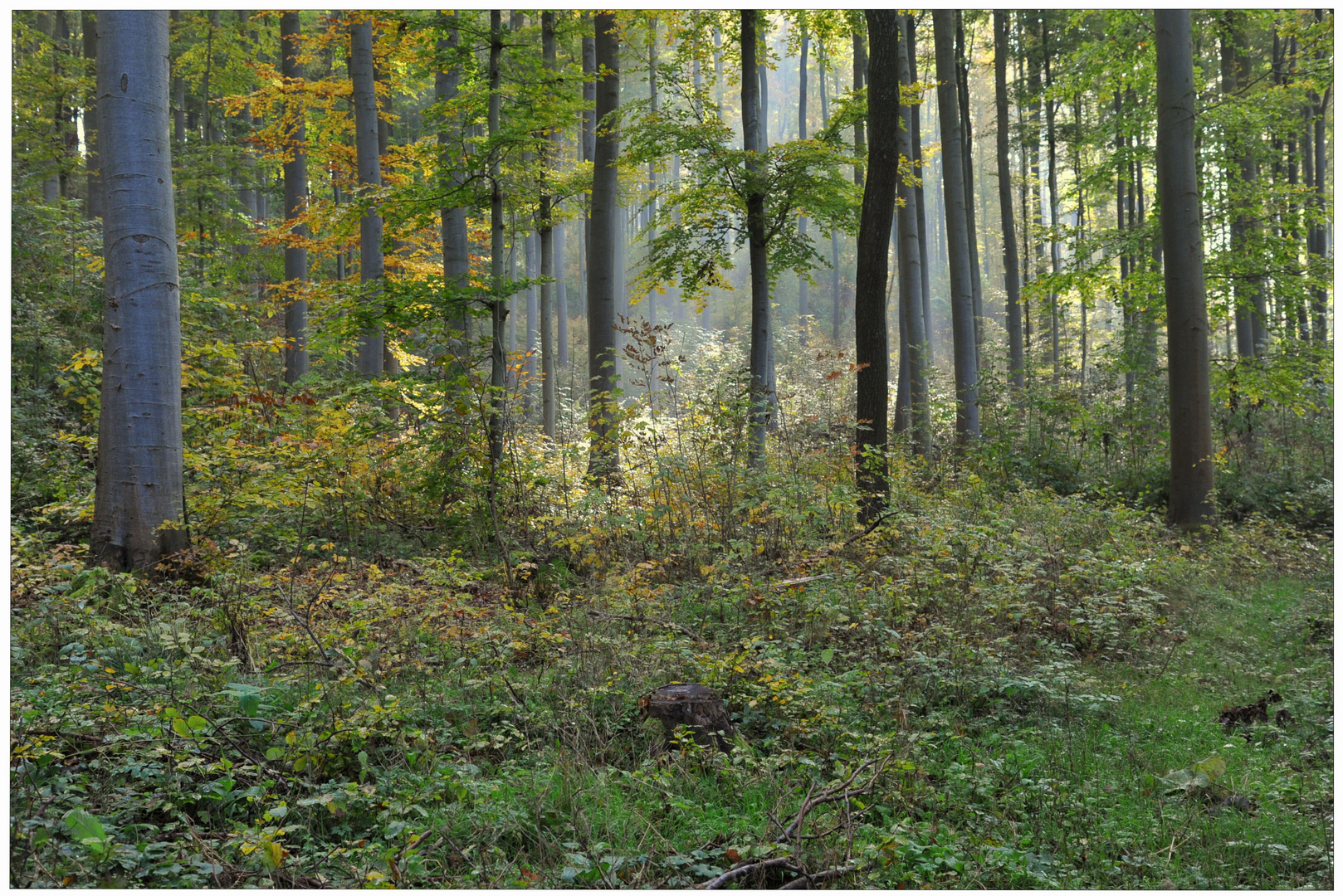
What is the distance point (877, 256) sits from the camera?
822cm

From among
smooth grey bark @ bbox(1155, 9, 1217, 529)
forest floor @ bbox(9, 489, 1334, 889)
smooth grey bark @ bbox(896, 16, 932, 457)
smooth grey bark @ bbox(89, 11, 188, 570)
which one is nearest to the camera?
forest floor @ bbox(9, 489, 1334, 889)

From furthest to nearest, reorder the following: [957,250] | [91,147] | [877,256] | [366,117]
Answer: [91,147] < [957,250] < [366,117] < [877,256]

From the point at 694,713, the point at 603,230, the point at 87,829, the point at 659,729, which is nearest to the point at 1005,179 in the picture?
the point at 603,230

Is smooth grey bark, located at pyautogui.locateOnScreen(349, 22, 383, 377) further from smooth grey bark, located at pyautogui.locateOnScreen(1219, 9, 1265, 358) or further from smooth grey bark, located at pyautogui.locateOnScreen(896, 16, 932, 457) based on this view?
smooth grey bark, located at pyautogui.locateOnScreen(1219, 9, 1265, 358)

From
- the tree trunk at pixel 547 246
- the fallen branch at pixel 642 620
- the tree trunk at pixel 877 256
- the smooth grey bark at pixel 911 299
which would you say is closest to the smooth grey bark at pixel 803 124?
the smooth grey bark at pixel 911 299

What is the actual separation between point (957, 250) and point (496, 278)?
362 inches

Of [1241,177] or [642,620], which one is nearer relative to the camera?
[642,620]

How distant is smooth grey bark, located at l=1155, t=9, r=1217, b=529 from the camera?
29.8 feet

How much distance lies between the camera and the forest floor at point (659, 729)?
9.00 feet

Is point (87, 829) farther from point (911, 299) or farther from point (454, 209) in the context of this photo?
point (911, 299)

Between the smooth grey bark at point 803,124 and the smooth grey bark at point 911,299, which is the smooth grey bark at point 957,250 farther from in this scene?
the smooth grey bark at point 803,124

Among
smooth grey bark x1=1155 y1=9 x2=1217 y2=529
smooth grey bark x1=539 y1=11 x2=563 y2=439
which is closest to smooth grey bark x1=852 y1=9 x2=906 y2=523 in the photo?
smooth grey bark x1=1155 y1=9 x2=1217 y2=529

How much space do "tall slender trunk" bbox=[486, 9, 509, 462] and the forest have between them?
0.18 feet

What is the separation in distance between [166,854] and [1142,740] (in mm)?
4518
